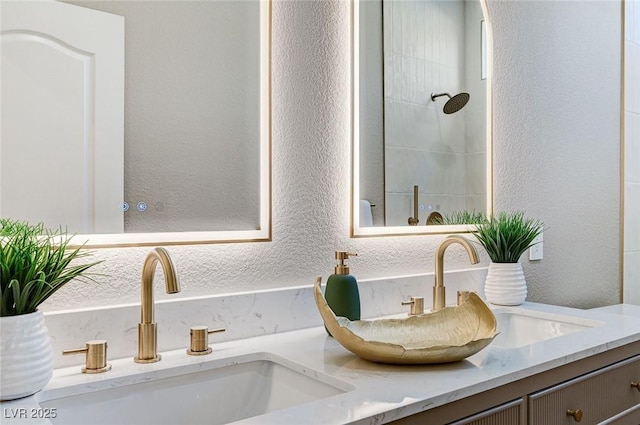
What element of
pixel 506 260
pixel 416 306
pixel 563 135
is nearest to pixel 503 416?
pixel 416 306

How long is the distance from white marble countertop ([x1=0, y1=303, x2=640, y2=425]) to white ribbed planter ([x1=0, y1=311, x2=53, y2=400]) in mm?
23

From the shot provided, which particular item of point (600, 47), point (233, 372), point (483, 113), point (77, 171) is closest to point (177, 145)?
point (77, 171)

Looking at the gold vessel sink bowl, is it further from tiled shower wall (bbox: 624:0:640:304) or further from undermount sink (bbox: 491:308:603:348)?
tiled shower wall (bbox: 624:0:640:304)

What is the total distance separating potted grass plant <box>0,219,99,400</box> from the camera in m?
Result: 0.77

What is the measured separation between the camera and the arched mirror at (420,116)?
55.9 inches

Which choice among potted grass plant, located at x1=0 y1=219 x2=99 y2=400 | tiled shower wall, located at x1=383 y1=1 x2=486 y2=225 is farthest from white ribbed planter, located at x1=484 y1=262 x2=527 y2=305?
potted grass plant, located at x1=0 y1=219 x2=99 y2=400

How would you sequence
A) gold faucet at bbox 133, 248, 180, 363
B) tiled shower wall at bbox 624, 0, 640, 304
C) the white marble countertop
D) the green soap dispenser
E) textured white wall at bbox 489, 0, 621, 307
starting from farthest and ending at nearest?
1. tiled shower wall at bbox 624, 0, 640, 304
2. textured white wall at bbox 489, 0, 621, 307
3. the green soap dispenser
4. gold faucet at bbox 133, 248, 180, 363
5. the white marble countertop

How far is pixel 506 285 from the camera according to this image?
1536mm

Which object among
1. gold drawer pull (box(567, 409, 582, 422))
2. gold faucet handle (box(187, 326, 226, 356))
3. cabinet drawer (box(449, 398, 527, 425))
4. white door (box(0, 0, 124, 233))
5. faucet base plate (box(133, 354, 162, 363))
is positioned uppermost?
white door (box(0, 0, 124, 233))

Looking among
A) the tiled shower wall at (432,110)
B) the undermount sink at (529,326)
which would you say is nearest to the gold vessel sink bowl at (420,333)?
the undermount sink at (529,326)

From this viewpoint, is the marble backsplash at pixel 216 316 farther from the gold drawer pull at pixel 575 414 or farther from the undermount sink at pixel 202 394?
the gold drawer pull at pixel 575 414

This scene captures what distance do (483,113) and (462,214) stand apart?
1.12 ft

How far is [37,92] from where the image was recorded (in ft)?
3.15

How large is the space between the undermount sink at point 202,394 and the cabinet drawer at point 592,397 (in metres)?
0.40
